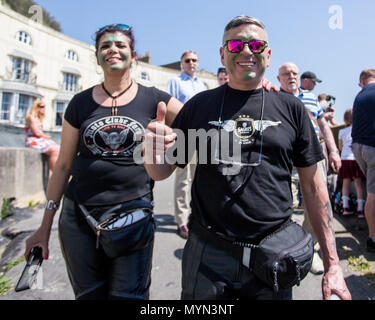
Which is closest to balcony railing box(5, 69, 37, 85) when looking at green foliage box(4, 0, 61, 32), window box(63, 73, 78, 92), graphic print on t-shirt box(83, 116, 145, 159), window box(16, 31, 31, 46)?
window box(16, 31, 31, 46)

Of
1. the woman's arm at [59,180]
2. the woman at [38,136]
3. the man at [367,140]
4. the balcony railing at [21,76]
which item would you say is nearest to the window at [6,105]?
the balcony railing at [21,76]

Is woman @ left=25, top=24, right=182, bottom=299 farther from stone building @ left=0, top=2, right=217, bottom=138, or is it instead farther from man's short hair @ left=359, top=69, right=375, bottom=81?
stone building @ left=0, top=2, right=217, bottom=138

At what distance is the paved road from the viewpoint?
2795 millimetres

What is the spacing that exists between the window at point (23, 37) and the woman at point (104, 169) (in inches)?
1099

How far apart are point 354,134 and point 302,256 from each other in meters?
2.97

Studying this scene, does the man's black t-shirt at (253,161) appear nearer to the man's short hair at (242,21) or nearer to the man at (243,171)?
the man at (243,171)

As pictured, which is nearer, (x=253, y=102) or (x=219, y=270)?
(x=219, y=270)

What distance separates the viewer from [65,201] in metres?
1.96

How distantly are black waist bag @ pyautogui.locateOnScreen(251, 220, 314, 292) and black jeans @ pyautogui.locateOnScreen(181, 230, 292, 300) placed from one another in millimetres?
65

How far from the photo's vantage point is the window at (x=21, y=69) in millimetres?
24928

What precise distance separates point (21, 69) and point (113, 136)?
93.5ft

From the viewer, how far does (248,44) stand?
1680mm
